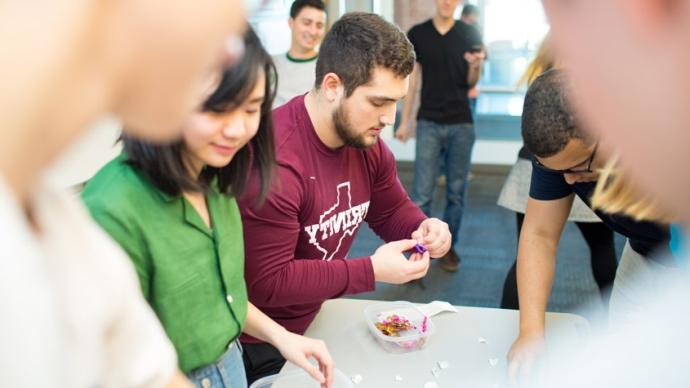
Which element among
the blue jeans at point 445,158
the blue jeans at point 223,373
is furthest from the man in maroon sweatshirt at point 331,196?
the blue jeans at point 445,158

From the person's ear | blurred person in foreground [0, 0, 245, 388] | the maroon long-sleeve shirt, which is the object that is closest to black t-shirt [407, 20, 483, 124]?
the maroon long-sleeve shirt

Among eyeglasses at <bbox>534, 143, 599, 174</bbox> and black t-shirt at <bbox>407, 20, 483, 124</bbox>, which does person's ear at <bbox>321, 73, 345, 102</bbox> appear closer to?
eyeglasses at <bbox>534, 143, 599, 174</bbox>

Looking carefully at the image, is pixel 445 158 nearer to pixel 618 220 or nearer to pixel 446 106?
pixel 446 106

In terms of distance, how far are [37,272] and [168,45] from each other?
0.55 feet

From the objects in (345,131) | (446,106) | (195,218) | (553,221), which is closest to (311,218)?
(345,131)

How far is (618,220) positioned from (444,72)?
95.1 inches

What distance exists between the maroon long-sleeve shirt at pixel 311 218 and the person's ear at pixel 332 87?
0.25 feet

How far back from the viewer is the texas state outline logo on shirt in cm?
157

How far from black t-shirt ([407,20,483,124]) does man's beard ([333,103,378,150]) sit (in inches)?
82.5

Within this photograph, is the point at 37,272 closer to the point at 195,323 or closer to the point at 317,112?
the point at 195,323

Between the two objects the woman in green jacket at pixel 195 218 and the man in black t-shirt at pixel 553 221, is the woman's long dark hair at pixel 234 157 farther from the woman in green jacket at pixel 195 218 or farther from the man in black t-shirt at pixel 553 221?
the man in black t-shirt at pixel 553 221

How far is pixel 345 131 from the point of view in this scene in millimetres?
1597

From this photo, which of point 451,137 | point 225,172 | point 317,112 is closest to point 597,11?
point 225,172

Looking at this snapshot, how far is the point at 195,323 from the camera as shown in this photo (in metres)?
1.06
